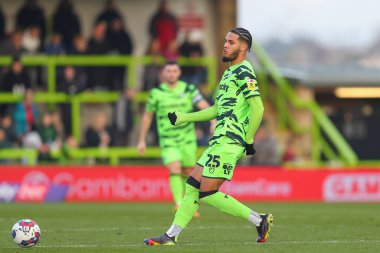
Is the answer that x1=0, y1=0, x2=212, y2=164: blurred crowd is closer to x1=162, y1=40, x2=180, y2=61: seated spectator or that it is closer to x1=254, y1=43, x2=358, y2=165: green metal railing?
x1=162, y1=40, x2=180, y2=61: seated spectator

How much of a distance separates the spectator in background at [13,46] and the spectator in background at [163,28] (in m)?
3.37

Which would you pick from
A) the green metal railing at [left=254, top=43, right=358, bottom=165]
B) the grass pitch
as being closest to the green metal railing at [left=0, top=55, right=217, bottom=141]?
the green metal railing at [left=254, top=43, right=358, bottom=165]

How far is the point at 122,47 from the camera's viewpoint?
26469 mm

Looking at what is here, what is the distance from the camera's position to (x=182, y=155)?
16.8m

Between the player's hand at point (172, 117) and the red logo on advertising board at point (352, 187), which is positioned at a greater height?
the player's hand at point (172, 117)

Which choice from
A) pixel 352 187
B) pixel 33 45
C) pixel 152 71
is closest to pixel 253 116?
pixel 352 187

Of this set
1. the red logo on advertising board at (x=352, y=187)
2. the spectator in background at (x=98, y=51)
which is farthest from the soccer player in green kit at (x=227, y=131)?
the spectator in background at (x=98, y=51)

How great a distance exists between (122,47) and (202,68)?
2111mm

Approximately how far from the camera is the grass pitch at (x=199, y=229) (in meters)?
11.2

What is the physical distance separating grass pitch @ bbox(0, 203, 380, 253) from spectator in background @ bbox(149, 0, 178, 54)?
24.3 feet

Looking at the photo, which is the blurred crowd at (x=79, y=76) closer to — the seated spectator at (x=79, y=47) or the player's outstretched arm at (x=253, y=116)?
the seated spectator at (x=79, y=47)

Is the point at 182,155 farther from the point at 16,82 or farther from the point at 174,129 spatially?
the point at 16,82

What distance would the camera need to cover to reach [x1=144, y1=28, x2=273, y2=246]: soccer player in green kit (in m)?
11.1

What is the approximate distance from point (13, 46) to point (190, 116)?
50.4 ft
